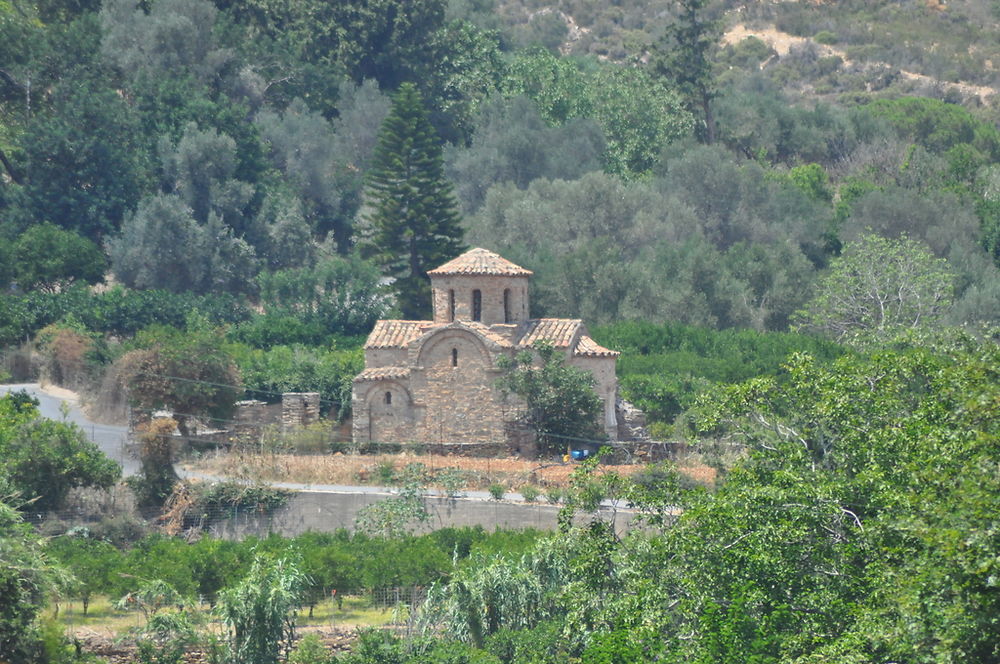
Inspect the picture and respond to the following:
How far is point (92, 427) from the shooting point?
51.5 metres

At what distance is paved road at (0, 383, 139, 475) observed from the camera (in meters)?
49.3

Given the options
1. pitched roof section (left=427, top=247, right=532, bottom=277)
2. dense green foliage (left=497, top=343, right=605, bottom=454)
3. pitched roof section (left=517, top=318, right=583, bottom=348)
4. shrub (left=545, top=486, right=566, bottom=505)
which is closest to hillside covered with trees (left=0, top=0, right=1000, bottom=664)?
shrub (left=545, top=486, right=566, bottom=505)

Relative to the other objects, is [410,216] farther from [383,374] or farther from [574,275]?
[383,374]

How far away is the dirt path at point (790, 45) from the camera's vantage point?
110 metres

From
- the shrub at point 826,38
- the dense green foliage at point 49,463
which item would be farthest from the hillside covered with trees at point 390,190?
the shrub at point 826,38

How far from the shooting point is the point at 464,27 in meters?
88.8

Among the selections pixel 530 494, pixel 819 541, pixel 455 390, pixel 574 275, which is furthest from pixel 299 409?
pixel 819 541

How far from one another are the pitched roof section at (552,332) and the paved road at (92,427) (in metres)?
9.74

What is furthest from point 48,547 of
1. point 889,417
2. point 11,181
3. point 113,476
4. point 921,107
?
point 921,107

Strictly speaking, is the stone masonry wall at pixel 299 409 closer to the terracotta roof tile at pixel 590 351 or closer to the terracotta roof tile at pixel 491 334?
the terracotta roof tile at pixel 491 334

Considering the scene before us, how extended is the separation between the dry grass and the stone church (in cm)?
106

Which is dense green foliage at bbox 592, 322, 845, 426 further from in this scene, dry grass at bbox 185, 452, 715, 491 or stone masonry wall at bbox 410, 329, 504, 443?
stone masonry wall at bbox 410, 329, 504, 443

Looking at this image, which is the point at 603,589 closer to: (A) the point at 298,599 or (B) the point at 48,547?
(A) the point at 298,599

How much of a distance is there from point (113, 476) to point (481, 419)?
29.1ft
